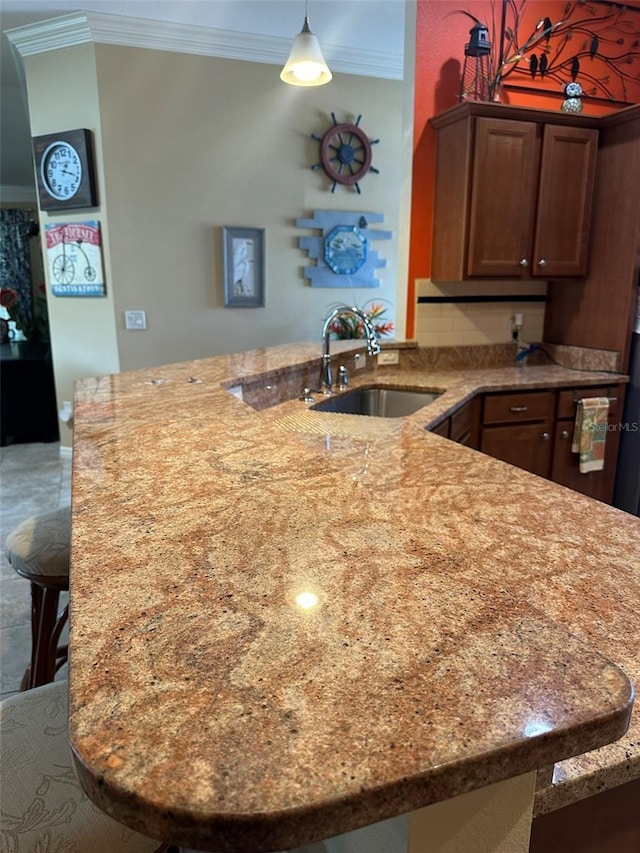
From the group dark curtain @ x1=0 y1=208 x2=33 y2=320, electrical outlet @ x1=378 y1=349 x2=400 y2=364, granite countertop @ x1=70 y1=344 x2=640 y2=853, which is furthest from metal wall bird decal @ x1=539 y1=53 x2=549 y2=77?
dark curtain @ x1=0 y1=208 x2=33 y2=320

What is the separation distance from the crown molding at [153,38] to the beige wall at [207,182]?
6cm

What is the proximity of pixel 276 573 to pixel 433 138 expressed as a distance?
312 centimetres

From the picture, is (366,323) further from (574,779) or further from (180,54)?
(180,54)

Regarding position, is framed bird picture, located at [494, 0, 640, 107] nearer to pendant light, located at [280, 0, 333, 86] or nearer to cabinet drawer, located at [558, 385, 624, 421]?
pendant light, located at [280, 0, 333, 86]

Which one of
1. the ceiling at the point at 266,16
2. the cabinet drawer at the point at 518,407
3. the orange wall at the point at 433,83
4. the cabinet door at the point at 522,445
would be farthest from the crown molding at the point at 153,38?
the cabinet door at the point at 522,445

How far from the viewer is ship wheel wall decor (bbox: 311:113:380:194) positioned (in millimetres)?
4266

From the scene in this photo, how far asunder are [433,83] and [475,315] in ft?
4.13

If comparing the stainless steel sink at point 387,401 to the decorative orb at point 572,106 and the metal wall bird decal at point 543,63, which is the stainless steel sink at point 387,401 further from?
the metal wall bird decal at point 543,63

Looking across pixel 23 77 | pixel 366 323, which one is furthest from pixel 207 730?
pixel 23 77

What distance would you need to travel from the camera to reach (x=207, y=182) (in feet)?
13.3

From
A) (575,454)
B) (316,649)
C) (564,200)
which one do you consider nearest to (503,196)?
(564,200)

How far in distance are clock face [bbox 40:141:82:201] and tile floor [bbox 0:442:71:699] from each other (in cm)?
190

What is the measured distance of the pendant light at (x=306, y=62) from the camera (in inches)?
96.4

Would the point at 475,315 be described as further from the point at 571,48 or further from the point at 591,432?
the point at 571,48
